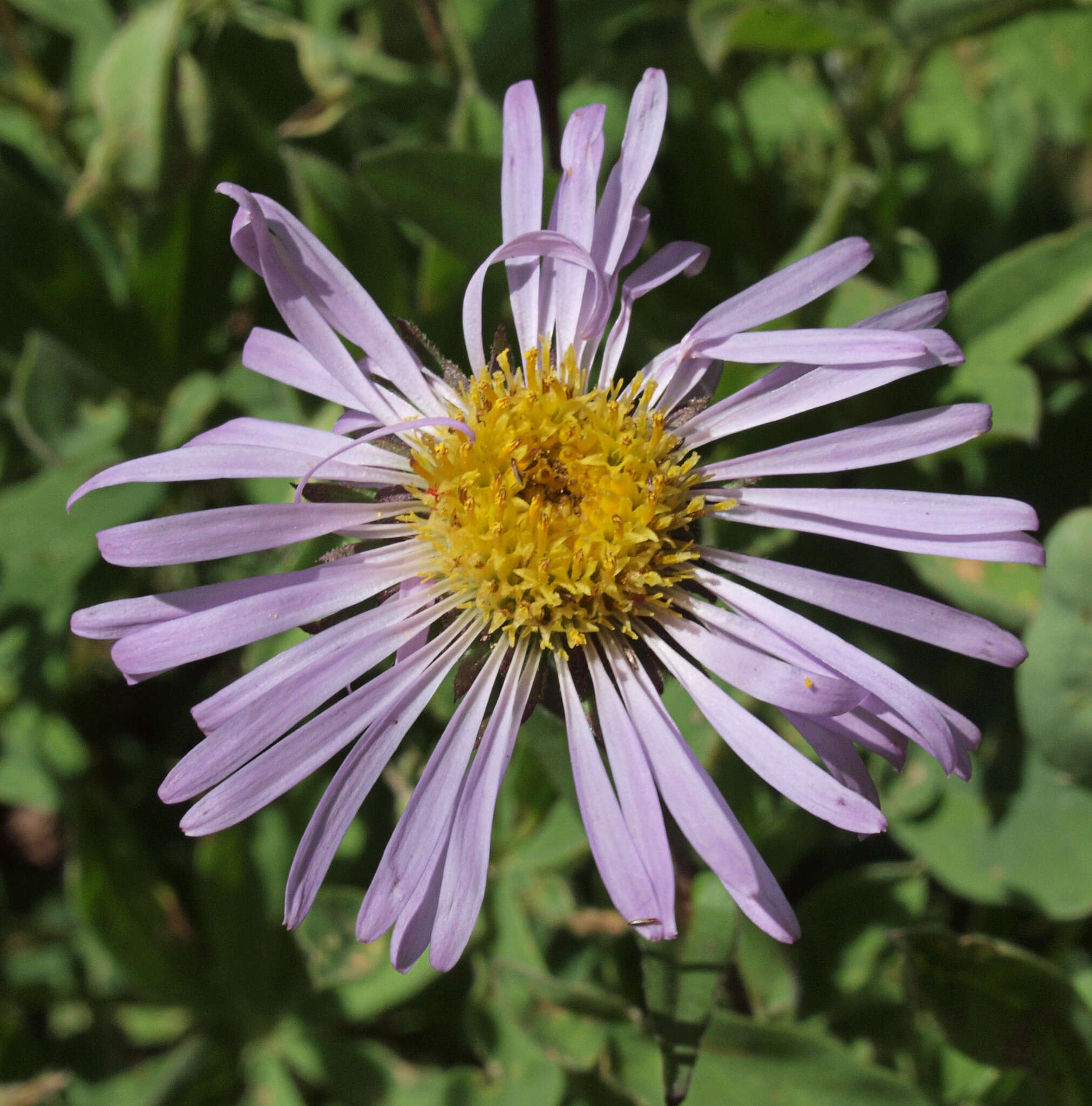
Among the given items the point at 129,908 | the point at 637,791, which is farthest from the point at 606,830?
the point at 129,908

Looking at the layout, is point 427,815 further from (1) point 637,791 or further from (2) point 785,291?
(2) point 785,291

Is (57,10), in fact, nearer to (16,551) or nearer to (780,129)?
(16,551)

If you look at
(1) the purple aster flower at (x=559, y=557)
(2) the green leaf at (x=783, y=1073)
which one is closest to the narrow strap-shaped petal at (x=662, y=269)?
(1) the purple aster flower at (x=559, y=557)

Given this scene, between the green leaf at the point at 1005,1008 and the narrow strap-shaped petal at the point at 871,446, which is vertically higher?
the narrow strap-shaped petal at the point at 871,446

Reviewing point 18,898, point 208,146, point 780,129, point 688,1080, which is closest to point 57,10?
point 208,146

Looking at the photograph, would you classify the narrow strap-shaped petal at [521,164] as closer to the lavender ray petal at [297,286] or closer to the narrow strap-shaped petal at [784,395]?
the lavender ray petal at [297,286]

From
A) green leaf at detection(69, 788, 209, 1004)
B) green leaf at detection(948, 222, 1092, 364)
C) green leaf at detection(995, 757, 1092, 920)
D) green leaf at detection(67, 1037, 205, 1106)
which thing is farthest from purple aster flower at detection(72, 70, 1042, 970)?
green leaf at detection(67, 1037, 205, 1106)
